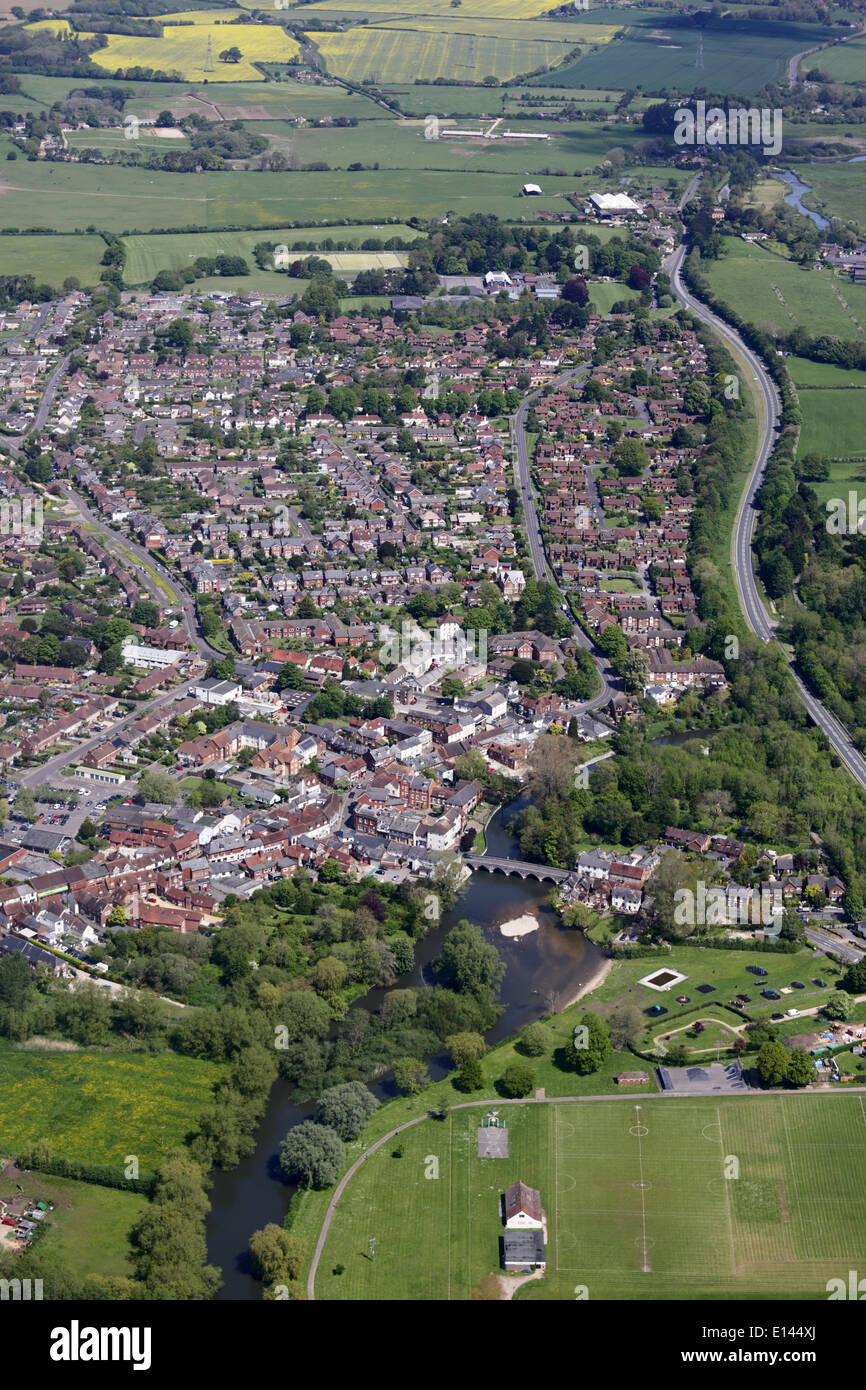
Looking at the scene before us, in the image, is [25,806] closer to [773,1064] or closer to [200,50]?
[773,1064]

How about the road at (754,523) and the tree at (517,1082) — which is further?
the road at (754,523)

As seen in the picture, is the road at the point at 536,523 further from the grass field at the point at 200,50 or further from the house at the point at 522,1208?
the grass field at the point at 200,50

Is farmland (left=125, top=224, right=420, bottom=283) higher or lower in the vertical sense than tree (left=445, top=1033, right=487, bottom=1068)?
higher

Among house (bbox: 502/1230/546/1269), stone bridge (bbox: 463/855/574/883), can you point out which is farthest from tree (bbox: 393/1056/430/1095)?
stone bridge (bbox: 463/855/574/883)

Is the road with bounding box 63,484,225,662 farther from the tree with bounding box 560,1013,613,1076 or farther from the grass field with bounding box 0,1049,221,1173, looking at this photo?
the tree with bounding box 560,1013,613,1076

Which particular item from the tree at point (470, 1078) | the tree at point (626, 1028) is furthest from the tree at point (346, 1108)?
the tree at point (626, 1028)
